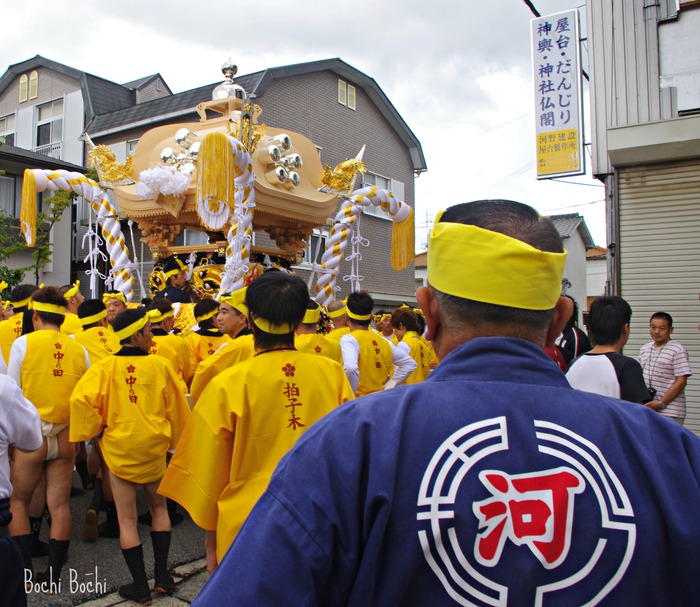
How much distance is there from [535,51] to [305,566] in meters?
9.14

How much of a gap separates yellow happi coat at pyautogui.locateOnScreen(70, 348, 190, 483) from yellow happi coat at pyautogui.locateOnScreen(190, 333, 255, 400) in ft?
0.86

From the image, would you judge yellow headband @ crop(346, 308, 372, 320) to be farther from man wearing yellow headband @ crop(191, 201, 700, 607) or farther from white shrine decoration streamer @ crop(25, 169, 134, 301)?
man wearing yellow headband @ crop(191, 201, 700, 607)

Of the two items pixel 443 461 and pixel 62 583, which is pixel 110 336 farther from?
pixel 443 461

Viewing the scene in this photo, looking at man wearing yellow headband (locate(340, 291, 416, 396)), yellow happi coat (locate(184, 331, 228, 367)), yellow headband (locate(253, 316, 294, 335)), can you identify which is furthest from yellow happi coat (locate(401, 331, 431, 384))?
yellow headband (locate(253, 316, 294, 335))

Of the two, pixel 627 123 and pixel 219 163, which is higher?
pixel 627 123

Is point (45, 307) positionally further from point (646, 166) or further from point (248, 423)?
point (646, 166)

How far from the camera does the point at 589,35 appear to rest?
851cm

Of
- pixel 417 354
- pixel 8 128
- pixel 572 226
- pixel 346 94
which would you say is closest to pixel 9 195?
pixel 8 128

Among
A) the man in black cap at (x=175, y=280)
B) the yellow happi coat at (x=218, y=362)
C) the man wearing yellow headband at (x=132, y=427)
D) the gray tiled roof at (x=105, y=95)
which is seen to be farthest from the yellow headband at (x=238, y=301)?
the gray tiled roof at (x=105, y=95)

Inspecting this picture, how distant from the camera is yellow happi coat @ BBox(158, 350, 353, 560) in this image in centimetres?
288

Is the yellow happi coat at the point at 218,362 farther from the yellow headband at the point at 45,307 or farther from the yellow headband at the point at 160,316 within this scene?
the yellow headband at the point at 160,316

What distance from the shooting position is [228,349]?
4109mm

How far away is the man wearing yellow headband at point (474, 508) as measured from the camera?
1023 mm

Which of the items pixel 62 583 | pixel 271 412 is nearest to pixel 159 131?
pixel 62 583
